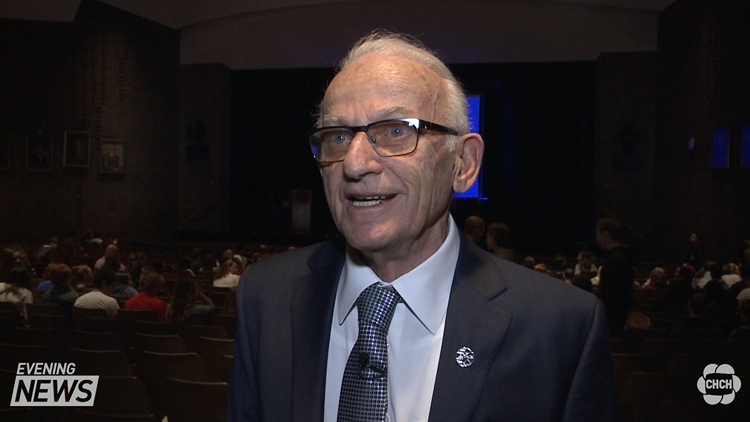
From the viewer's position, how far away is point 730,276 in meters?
9.16

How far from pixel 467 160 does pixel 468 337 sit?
15.9 inches

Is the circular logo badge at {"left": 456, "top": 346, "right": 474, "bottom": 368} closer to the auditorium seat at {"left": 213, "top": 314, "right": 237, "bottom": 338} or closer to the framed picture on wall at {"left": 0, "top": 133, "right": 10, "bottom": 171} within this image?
the auditorium seat at {"left": 213, "top": 314, "right": 237, "bottom": 338}

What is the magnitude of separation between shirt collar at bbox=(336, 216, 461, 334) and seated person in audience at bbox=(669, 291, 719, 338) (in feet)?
17.2

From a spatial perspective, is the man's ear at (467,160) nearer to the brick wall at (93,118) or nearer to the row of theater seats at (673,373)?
the row of theater seats at (673,373)

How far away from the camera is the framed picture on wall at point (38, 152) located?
17.1m

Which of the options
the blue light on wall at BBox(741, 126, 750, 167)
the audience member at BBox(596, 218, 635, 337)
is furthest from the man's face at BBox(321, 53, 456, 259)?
the blue light on wall at BBox(741, 126, 750, 167)

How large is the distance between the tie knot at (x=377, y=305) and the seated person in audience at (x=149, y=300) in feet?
17.0

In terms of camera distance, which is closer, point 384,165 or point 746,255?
point 384,165

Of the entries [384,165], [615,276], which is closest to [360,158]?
[384,165]

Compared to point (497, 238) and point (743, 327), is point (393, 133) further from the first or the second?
point (743, 327)

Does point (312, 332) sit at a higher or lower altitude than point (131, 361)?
higher

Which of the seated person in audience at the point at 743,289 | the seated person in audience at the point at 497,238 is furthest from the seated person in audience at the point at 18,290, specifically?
the seated person in audience at the point at 743,289

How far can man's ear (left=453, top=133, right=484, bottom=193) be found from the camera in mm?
1529

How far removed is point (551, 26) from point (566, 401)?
1825 cm
